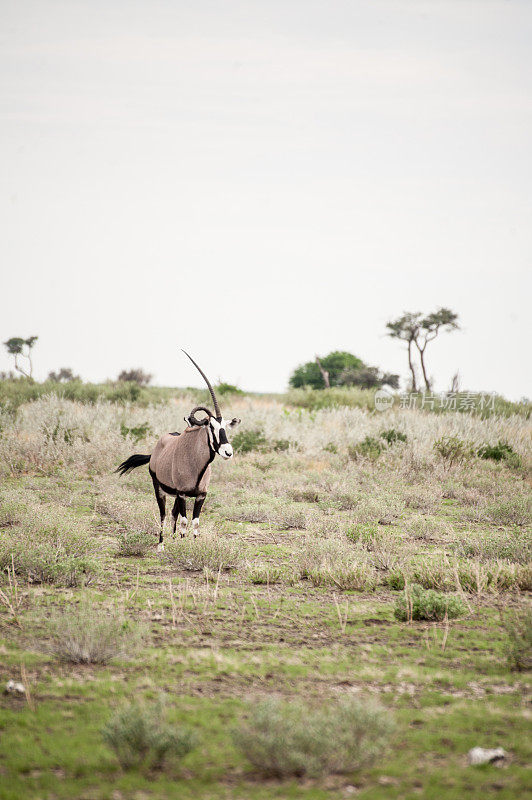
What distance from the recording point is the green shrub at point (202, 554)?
23.1 feet

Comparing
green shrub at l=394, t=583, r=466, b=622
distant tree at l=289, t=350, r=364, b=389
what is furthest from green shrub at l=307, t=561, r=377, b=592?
distant tree at l=289, t=350, r=364, b=389

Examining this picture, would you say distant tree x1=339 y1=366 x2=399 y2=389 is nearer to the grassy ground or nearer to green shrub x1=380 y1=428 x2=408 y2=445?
green shrub x1=380 y1=428 x2=408 y2=445

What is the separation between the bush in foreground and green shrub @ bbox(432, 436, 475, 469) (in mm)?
12484

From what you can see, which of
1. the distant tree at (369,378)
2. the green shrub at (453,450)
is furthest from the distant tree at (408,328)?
the green shrub at (453,450)

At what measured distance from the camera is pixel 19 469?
13.6 m

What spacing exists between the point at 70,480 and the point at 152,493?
219 centimetres

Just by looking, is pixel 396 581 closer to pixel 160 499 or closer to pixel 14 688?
pixel 160 499

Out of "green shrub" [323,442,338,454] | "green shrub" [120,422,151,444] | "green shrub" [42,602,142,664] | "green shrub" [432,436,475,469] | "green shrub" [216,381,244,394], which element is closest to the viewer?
"green shrub" [42,602,142,664]

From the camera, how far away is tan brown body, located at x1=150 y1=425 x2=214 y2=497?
24.1ft

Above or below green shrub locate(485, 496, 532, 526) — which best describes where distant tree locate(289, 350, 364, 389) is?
above

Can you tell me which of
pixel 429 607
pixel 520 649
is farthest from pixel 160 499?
pixel 520 649

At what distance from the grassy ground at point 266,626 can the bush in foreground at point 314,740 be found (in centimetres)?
7

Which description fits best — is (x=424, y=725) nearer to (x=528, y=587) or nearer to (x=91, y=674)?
(x=91, y=674)

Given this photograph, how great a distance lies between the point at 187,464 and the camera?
24.2 feet
